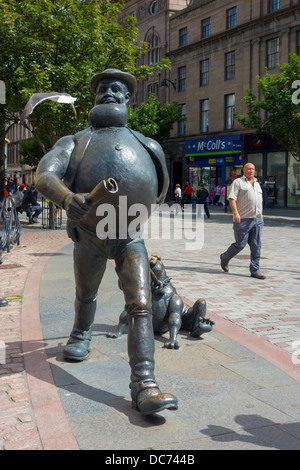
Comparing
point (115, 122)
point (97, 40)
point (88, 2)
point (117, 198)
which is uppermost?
point (88, 2)

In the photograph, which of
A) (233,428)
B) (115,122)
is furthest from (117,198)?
(233,428)

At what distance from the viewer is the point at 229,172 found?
3444 centimetres

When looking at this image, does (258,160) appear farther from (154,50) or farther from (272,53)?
(154,50)

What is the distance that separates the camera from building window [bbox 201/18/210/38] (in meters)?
36.6

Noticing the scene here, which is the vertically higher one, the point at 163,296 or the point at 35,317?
the point at 163,296

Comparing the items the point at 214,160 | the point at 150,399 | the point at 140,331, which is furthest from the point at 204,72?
the point at 150,399

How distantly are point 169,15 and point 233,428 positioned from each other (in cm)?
4313

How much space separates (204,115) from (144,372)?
35.5 m

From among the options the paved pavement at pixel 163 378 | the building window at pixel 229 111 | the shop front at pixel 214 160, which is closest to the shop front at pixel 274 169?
the shop front at pixel 214 160

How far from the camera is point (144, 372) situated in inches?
122

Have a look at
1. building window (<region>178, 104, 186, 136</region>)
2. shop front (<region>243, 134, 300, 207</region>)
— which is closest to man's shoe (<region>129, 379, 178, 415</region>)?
shop front (<region>243, 134, 300, 207</region>)

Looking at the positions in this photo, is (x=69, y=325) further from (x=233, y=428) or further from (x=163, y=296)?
(x=233, y=428)

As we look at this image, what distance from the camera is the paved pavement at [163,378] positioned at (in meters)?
2.85

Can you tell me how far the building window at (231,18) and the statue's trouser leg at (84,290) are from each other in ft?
111
